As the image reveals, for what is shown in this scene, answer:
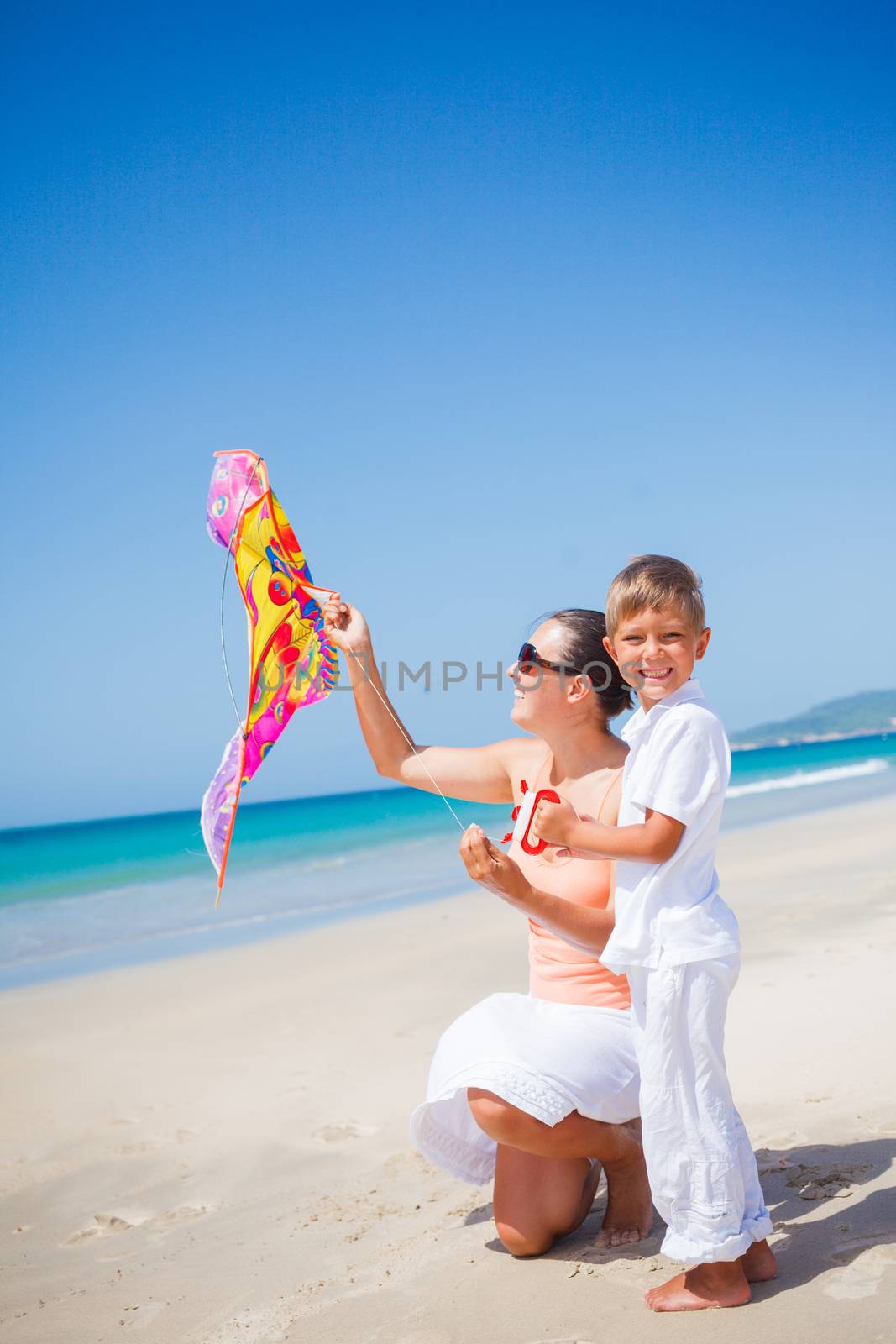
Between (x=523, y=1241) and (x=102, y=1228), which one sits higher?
(x=523, y=1241)

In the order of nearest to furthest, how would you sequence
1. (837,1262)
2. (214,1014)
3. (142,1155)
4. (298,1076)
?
(837,1262) → (142,1155) → (298,1076) → (214,1014)

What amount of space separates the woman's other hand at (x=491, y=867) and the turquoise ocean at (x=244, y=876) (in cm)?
178

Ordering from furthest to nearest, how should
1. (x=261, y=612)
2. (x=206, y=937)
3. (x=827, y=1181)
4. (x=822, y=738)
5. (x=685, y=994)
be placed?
(x=822, y=738)
(x=206, y=937)
(x=261, y=612)
(x=827, y=1181)
(x=685, y=994)

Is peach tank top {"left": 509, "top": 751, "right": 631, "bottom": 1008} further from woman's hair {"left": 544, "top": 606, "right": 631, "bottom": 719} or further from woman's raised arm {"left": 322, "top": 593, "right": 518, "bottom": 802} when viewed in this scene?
woman's raised arm {"left": 322, "top": 593, "right": 518, "bottom": 802}

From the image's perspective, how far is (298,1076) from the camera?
536 centimetres

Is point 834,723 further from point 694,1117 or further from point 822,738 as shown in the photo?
point 694,1117

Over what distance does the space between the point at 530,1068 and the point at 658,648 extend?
1162 mm

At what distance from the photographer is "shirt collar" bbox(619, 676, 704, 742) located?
8.31ft

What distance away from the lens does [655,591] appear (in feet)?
8.23

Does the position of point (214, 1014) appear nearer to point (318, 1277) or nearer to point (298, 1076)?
point (298, 1076)

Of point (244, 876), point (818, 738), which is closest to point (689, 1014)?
point (244, 876)

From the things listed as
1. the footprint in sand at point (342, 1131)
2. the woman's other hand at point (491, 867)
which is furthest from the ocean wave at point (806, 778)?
the woman's other hand at point (491, 867)

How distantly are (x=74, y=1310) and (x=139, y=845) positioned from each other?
100ft

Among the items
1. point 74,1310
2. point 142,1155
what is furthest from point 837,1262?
point 142,1155
